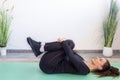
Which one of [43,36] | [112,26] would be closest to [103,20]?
[112,26]

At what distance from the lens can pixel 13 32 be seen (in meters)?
4.76

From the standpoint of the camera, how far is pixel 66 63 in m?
3.48

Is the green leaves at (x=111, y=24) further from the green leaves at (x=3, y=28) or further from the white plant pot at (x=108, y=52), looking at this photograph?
the green leaves at (x=3, y=28)

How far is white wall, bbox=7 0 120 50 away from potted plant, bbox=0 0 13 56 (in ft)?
0.42

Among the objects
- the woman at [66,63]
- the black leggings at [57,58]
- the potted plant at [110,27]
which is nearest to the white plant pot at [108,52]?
the potted plant at [110,27]

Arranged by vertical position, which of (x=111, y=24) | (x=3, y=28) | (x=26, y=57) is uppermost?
(x=111, y=24)

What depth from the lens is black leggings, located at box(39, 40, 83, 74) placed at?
3.42 metres

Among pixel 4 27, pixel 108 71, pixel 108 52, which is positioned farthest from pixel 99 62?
pixel 4 27

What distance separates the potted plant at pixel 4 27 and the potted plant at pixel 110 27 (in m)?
1.83

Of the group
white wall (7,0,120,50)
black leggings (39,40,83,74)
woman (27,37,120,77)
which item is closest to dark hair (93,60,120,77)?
woman (27,37,120,77)

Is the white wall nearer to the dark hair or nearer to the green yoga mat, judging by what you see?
the green yoga mat

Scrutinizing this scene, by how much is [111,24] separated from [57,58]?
1.62 m

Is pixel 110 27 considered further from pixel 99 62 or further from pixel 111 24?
pixel 99 62

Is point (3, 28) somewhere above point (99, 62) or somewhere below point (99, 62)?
below
